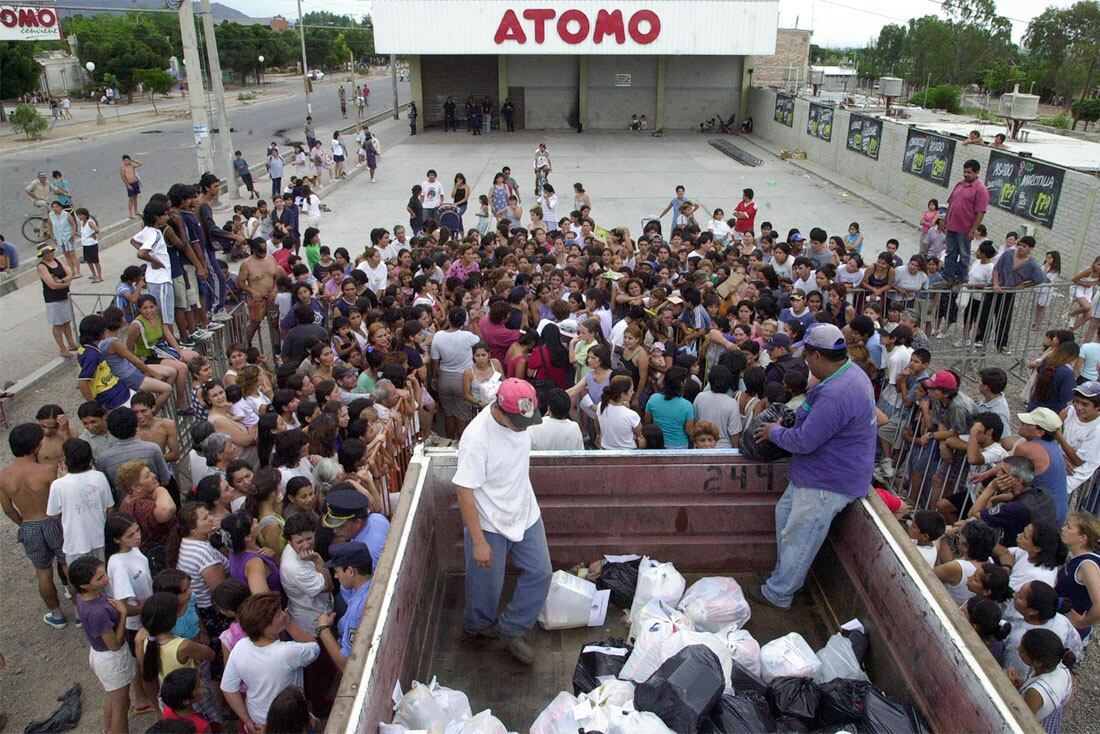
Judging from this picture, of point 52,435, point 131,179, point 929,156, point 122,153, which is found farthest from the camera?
point 122,153

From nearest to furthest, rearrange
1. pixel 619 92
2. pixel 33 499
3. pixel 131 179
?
pixel 33 499 → pixel 131 179 → pixel 619 92

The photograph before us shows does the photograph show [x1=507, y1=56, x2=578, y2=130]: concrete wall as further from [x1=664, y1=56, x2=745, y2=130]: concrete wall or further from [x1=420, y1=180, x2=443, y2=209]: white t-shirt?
[x1=420, y1=180, x2=443, y2=209]: white t-shirt

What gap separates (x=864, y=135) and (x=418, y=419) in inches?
750

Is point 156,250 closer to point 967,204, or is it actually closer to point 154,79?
point 967,204

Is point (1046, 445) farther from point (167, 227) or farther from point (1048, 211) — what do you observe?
point (1048, 211)

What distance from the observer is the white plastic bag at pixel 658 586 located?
4.34m

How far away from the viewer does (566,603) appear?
4.34 metres

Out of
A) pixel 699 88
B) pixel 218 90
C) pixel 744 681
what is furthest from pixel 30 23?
pixel 744 681

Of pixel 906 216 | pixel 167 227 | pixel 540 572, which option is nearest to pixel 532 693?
pixel 540 572

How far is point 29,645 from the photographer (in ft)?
17.2

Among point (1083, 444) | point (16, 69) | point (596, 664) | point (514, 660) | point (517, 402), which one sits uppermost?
point (16, 69)

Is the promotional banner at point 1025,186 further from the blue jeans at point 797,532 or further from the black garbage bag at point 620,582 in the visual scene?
the black garbage bag at point 620,582

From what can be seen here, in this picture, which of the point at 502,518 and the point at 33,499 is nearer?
the point at 502,518

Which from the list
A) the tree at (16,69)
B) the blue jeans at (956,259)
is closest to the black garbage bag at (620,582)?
the blue jeans at (956,259)
